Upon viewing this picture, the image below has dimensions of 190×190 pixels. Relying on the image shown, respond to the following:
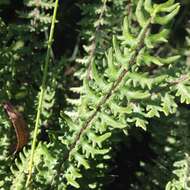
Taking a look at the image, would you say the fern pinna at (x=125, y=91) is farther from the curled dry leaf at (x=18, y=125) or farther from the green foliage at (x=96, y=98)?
the curled dry leaf at (x=18, y=125)

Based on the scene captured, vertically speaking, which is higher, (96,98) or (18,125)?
(96,98)

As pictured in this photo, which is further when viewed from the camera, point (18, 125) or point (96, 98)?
point (18, 125)

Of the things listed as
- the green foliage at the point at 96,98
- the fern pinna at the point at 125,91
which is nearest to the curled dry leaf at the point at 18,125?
the green foliage at the point at 96,98

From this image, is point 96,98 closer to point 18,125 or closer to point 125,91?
point 125,91

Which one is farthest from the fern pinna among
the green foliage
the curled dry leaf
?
the curled dry leaf

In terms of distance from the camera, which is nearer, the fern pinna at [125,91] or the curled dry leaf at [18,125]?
the fern pinna at [125,91]

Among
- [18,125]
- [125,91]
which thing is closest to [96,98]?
[125,91]
